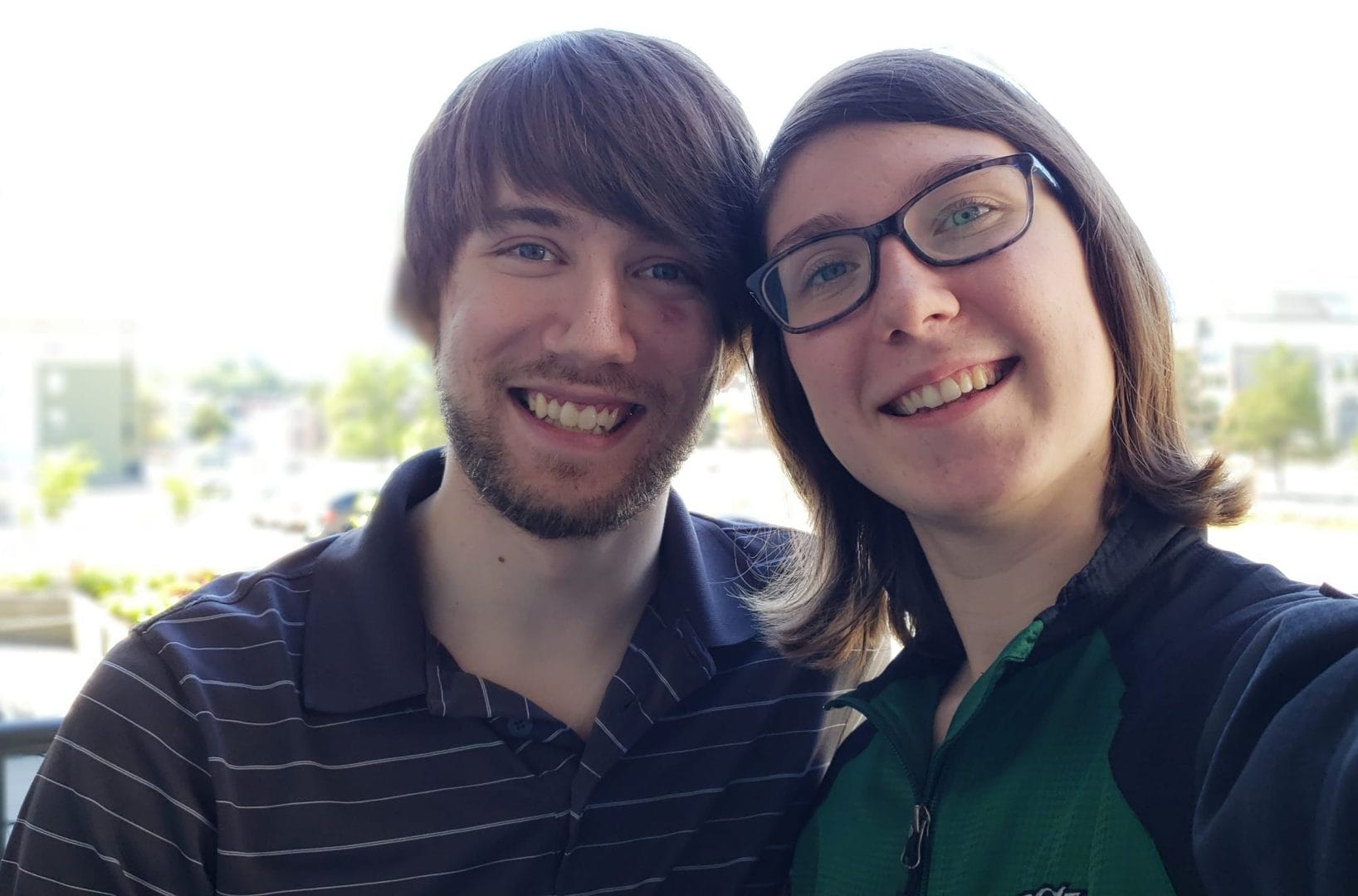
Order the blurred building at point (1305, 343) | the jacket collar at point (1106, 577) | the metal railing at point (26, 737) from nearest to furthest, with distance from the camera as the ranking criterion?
the jacket collar at point (1106, 577) < the metal railing at point (26, 737) < the blurred building at point (1305, 343)

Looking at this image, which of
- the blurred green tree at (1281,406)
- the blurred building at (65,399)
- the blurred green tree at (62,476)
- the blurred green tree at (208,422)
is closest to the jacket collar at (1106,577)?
the blurred green tree at (1281,406)

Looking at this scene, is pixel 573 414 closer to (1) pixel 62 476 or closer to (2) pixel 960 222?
(2) pixel 960 222

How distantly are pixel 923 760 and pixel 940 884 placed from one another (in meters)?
0.16

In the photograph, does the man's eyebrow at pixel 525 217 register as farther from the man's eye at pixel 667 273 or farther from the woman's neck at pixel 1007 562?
the woman's neck at pixel 1007 562

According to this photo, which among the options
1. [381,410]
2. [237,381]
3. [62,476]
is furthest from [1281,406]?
[62,476]

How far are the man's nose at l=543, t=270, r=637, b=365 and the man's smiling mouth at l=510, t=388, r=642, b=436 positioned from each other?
71mm

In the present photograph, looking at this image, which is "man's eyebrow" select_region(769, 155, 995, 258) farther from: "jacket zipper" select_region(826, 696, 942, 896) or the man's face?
"jacket zipper" select_region(826, 696, 942, 896)

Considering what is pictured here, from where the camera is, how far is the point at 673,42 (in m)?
1.66

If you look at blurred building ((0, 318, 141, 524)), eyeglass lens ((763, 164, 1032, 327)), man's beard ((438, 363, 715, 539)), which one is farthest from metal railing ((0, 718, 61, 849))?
blurred building ((0, 318, 141, 524))

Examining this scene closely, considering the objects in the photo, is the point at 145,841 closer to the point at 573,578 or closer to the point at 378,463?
the point at 573,578

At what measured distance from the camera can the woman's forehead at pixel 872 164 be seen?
115 centimetres

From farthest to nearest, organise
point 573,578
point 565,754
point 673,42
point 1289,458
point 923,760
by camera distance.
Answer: point 1289,458 < point 673,42 < point 573,578 < point 565,754 < point 923,760

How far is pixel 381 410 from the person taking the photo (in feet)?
15.0

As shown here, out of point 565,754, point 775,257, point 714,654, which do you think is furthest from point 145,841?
point 775,257
